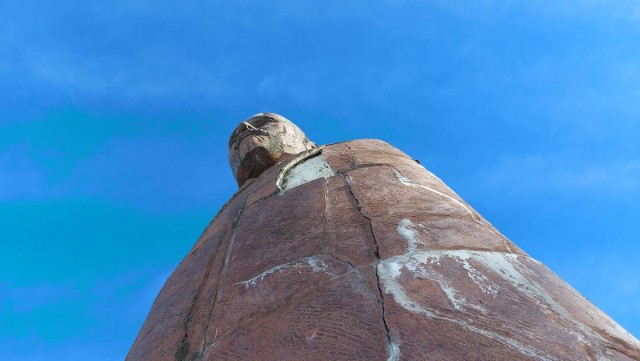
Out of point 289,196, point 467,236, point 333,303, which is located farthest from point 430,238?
point 289,196

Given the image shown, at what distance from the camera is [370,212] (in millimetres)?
2191

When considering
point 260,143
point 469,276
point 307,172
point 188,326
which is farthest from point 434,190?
point 260,143

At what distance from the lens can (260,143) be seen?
3.98 meters

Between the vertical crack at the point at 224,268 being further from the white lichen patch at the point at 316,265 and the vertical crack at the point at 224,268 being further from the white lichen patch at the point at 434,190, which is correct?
the white lichen patch at the point at 434,190

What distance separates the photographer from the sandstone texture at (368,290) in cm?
150

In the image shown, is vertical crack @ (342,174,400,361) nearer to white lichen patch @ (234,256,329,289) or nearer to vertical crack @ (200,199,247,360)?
white lichen patch @ (234,256,329,289)

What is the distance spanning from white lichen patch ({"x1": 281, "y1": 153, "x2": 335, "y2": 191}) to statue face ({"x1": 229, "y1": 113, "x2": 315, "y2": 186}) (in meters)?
0.87

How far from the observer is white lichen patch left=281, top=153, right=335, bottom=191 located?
275cm

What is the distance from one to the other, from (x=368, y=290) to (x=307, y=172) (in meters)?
1.26

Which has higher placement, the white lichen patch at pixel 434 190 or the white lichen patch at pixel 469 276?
the white lichen patch at pixel 434 190

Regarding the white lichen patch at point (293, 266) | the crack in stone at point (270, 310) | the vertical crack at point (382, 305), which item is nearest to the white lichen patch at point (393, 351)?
the vertical crack at point (382, 305)

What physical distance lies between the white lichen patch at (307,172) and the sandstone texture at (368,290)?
0.09 m

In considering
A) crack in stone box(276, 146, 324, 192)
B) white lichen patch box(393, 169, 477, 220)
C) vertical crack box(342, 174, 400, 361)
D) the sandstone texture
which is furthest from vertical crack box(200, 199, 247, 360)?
white lichen patch box(393, 169, 477, 220)

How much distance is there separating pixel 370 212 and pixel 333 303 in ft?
1.92
